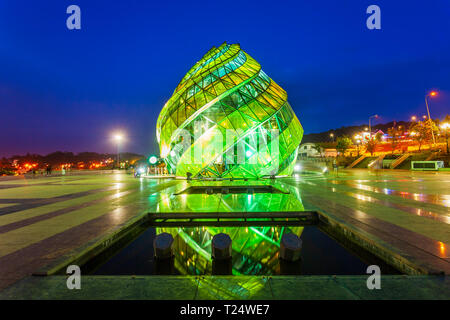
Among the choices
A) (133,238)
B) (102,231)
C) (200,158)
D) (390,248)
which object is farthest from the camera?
(200,158)

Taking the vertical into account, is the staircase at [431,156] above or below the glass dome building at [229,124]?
below

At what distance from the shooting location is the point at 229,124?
22.6 metres

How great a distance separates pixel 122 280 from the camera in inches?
134

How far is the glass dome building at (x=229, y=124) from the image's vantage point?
74.0ft

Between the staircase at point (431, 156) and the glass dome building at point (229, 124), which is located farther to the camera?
the staircase at point (431, 156)

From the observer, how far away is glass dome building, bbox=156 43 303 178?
2256 cm

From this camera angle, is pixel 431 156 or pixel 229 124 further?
pixel 431 156

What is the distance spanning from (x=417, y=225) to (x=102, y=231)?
8.51 meters

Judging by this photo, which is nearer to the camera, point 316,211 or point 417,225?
point 417,225

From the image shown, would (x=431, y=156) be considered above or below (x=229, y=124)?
below

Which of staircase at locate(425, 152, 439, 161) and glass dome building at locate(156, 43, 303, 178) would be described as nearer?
glass dome building at locate(156, 43, 303, 178)

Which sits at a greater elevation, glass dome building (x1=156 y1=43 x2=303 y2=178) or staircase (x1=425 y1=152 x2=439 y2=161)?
glass dome building (x1=156 y1=43 x2=303 y2=178)

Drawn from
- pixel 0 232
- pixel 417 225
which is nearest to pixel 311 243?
pixel 417 225
